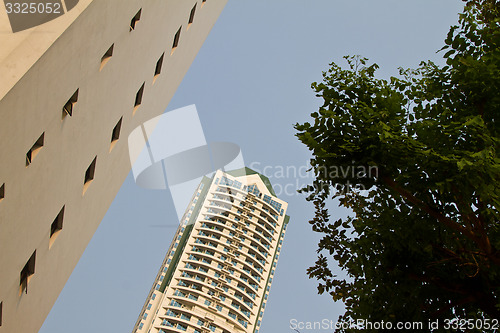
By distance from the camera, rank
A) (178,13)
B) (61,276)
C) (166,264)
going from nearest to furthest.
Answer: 1. (61,276)
2. (178,13)
3. (166,264)

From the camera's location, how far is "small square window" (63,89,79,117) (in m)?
6.82

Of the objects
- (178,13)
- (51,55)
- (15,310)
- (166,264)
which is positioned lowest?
(15,310)

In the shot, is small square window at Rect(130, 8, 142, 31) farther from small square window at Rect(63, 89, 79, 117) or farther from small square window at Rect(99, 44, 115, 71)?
small square window at Rect(63, 89, 79, 117)

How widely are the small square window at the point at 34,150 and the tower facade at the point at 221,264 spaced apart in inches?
1899

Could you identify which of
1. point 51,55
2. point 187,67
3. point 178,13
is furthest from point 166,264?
point 51,55

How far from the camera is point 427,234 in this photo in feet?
17.7

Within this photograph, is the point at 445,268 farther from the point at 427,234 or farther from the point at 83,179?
the point at 83,179

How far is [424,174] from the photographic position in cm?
511

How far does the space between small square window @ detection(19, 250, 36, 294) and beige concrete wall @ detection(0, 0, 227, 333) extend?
0.16 m

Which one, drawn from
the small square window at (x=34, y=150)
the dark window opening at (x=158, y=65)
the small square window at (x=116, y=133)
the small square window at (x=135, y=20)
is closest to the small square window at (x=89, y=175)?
the small square window at (x=116, y=133)

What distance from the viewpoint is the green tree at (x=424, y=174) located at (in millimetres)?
4824

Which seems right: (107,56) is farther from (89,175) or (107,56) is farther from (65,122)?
(89,175)

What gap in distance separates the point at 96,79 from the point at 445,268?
664 cm

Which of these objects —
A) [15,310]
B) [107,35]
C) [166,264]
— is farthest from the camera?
[166,264]
